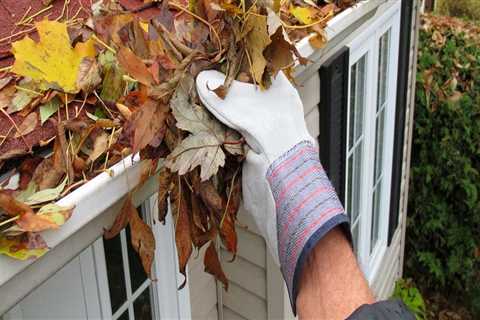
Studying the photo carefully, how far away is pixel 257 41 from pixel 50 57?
46cm

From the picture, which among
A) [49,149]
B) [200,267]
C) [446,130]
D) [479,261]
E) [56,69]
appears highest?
[56,69]

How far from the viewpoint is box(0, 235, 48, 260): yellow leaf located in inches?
42.9

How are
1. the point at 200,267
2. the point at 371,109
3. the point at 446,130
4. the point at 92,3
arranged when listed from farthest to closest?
the point at 446,130 < the point at 371,109 < the point at 200,267 < the point at 92,3

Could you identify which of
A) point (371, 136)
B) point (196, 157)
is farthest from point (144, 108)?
point (371, 136)

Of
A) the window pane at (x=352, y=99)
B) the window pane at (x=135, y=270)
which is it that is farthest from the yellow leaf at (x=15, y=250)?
the window pane at (x=352, y=99)

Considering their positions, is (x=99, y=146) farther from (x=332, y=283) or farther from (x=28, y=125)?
(x=332, y=283)

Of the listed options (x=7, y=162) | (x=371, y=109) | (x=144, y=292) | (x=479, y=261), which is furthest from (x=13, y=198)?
(x=479, y=261)

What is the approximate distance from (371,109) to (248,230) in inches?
63.6

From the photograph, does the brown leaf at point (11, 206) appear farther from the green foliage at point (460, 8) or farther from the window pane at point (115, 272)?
the green foliage at point (460, 8)

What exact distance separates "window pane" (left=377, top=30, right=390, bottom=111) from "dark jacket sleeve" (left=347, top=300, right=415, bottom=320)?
312 centimetres

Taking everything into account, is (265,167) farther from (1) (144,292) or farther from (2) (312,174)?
(1) (144,292)

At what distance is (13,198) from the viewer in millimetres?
1106

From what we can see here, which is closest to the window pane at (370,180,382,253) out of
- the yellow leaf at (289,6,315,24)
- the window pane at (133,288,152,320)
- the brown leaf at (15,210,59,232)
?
the window pane at (133,288,152,320)

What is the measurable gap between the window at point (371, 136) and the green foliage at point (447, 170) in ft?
4.63
